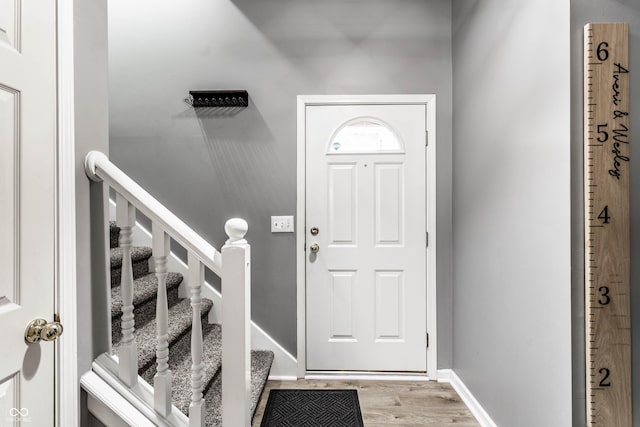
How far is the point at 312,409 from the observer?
2.03 m

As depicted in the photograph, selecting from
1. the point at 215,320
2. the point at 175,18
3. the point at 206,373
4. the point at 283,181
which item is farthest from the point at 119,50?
the point at 206,373

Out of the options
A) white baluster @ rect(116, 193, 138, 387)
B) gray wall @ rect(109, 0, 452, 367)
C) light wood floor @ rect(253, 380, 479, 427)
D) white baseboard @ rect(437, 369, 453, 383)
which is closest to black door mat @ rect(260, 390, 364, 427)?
light wood floor @ rect(253, 380, 479, 427)

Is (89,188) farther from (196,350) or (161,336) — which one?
(196,350)

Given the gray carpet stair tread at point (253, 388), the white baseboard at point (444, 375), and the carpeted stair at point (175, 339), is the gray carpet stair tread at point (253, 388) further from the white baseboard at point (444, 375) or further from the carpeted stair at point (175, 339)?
the white baseboard at point (444, 375)

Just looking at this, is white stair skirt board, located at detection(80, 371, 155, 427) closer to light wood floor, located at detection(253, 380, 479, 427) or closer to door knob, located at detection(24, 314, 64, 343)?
door knob, located at detection(24, 314, 64, 343)

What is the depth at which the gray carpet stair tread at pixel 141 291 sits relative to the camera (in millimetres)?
1589

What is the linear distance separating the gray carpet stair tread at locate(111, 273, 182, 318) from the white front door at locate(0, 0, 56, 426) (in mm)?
568

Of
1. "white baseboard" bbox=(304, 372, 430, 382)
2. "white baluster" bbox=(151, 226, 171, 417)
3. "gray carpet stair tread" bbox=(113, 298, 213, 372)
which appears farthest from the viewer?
"white baseboard" bbox=(304, 372, 430, 382)

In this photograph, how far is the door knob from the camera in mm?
931

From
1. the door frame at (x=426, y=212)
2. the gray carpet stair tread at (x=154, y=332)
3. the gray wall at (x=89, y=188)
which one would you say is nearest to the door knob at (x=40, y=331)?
the gray wall at (x=89, y=188)

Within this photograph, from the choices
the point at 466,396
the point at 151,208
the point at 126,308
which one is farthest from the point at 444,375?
the point at 151,208

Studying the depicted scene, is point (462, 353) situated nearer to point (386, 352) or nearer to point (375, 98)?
point (386, 352)

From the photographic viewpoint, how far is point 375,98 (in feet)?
7.85

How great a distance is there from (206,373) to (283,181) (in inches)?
51.5
